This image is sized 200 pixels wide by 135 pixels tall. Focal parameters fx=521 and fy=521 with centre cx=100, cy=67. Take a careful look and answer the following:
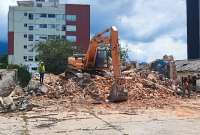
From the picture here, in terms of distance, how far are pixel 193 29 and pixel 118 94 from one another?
84.8 metres

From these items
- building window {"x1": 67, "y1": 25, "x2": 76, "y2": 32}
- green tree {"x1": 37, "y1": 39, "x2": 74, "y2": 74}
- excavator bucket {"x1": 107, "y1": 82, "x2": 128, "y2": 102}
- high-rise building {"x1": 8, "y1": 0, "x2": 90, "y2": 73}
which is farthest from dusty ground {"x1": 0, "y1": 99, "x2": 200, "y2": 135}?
building window {"x1": 67, "y1": 25, "x2": 76, "y2": 32}

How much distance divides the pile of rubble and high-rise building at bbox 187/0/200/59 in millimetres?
Result: 74214

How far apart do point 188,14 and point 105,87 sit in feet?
273

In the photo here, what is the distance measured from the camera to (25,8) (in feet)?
404

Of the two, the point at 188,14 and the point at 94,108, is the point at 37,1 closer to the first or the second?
the point at 188,14

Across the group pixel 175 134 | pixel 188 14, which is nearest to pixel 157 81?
pixel 175 134

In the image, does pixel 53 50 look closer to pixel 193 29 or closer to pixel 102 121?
pixel 193 29

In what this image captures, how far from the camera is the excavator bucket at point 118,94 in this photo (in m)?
29.3

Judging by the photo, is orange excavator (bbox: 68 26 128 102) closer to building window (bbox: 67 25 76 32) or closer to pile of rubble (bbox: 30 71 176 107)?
pile of rubble (bbox: 30 71 176 107)

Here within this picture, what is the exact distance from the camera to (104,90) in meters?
32.5

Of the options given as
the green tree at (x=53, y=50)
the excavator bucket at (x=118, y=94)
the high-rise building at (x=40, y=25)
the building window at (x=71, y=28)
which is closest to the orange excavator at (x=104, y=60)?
the excavator bucket at (x=118, y=94)

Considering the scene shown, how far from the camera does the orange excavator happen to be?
29.5 metres

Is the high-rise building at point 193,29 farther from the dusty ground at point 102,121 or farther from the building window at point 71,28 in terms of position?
the dusty ground at point 102,121

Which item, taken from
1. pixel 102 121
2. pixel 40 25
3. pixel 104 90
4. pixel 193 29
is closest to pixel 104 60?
pixel 104 90
